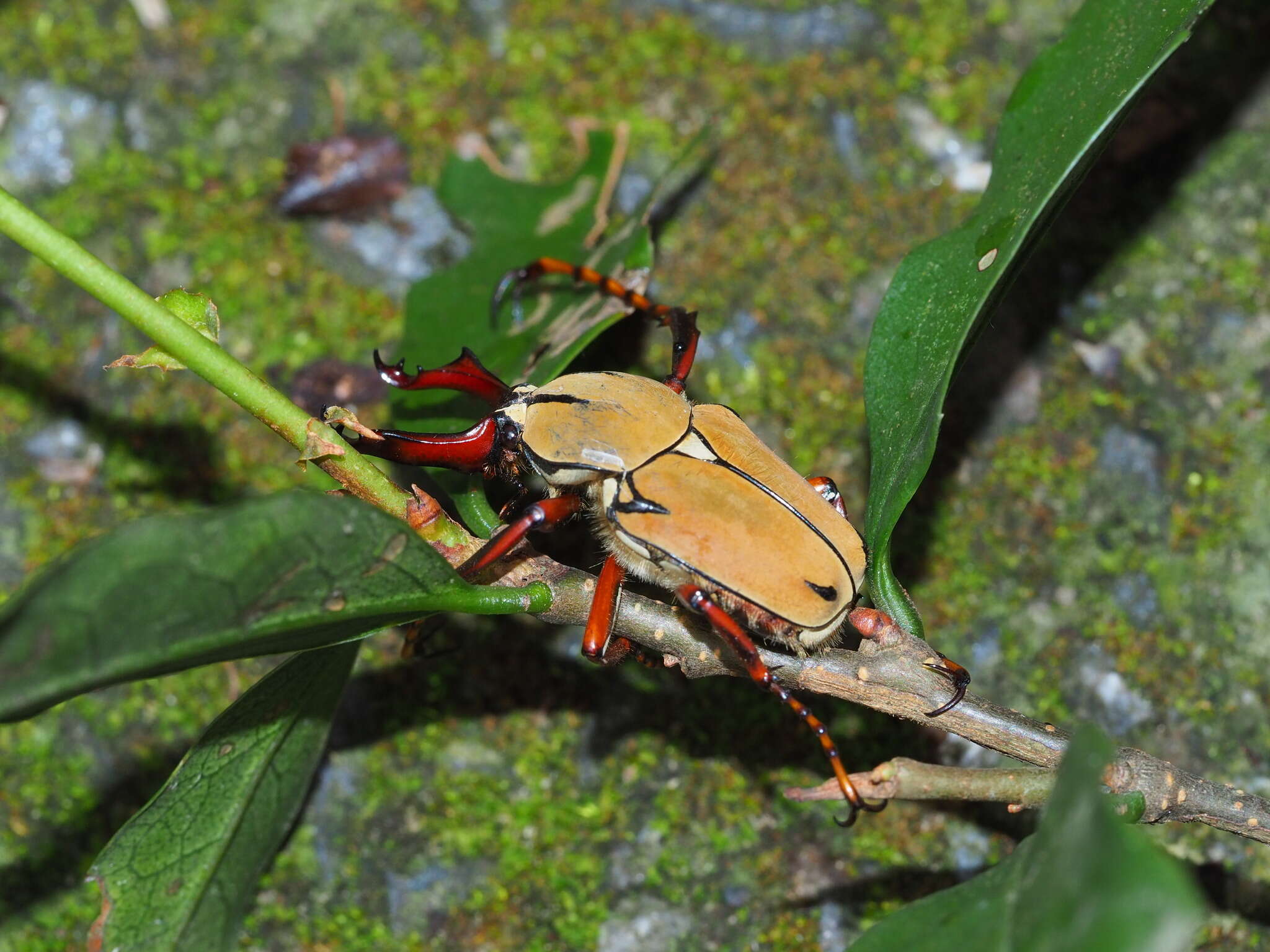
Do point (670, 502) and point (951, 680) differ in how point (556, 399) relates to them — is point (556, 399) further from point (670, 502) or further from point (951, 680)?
point (951, 680)

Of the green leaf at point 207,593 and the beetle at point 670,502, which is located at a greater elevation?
the green leaf at point 207,593

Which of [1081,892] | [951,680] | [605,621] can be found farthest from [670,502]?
[1081,892]

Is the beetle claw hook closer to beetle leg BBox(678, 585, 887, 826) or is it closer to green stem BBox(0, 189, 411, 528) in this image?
beetle leg BBox(678, 585, 887, 826)

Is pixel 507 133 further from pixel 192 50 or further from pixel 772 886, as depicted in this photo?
pixel 772 886

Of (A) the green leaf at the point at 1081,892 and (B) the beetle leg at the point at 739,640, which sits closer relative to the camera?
(A) the green leaf at the point at 1081,892

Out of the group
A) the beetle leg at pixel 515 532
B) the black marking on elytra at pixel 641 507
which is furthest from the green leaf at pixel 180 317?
→ the black marking on elytra at pixel 641 507

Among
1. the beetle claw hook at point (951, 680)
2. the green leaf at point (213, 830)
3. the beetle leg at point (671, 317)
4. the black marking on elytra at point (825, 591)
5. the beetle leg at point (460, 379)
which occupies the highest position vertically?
the beetle leg at point (671, 317)

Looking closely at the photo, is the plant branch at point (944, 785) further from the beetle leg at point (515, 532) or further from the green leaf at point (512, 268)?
the green leaf at point (512, 268)

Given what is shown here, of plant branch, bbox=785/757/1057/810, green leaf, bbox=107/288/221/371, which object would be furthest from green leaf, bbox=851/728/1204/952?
green leaf, bbox=107/288/221/371

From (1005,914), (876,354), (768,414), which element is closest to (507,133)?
(768,414)
